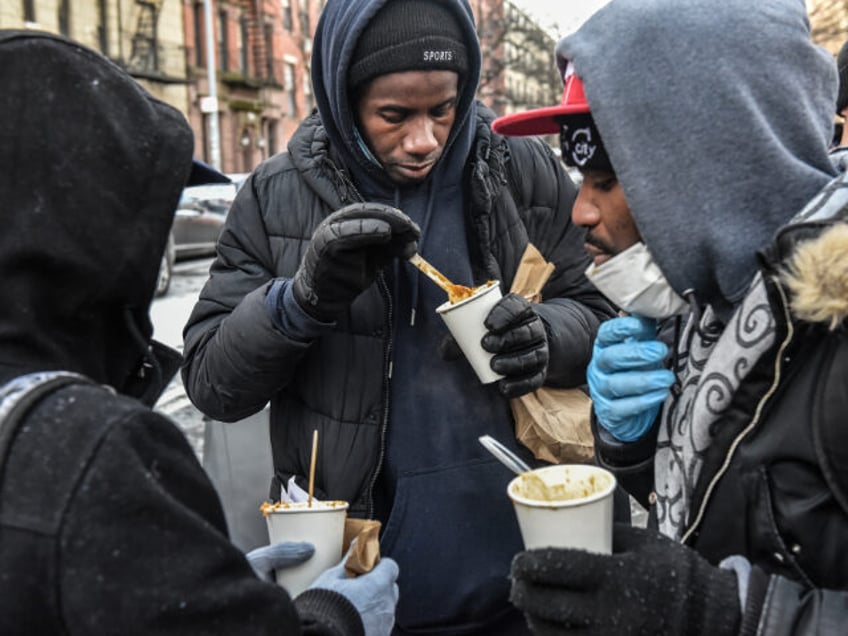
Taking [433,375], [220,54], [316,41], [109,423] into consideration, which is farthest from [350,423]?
[220,54]

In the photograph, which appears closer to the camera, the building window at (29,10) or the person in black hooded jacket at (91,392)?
the person in black hooded jacket at (91,392)

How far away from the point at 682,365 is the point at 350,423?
0.82m

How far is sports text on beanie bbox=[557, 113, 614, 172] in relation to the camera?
188 centimetres

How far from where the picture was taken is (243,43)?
35.8 meters

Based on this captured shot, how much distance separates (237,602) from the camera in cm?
126

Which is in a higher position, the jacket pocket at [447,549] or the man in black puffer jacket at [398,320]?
the man in black puffer jacket at [398,320]

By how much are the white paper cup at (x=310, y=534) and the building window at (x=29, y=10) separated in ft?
81.6

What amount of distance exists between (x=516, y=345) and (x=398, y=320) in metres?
0.33

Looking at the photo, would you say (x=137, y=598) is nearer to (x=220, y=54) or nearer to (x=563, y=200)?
(x=563, y=200)

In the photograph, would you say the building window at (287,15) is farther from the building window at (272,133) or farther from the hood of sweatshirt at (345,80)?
the hood of sweatshirt at (345,80)

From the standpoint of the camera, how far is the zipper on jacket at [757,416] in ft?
4.77

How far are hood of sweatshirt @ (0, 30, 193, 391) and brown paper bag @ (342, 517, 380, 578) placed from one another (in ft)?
2.21

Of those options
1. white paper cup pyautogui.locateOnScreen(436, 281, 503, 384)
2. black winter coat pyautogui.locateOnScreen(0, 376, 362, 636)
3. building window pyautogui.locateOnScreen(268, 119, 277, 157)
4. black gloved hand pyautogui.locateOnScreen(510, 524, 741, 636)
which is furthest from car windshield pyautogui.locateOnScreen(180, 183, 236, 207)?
building window pyautogui.locateOnScreen(268, 119, 277, 157)

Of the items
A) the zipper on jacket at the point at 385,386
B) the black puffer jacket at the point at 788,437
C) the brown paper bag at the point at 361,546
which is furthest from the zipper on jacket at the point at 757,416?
the zipper on jacket at the point at 385,386
